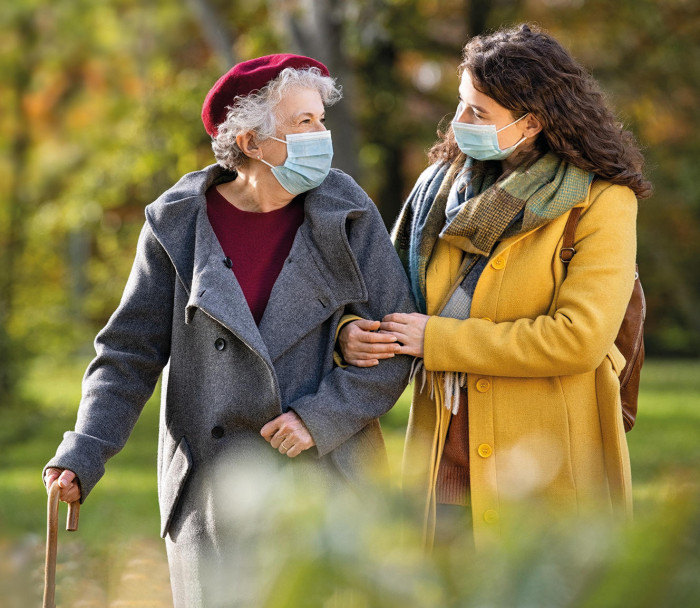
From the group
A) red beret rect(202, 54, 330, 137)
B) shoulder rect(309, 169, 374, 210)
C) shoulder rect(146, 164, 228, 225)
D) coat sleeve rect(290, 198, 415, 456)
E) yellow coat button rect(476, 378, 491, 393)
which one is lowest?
yellow coat button rect(476, 378, 491, 393)

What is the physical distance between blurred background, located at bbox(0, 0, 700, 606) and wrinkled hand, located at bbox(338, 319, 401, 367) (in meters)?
2.67

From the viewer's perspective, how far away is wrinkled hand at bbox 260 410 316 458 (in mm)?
2723

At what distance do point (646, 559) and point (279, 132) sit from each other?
231 cm

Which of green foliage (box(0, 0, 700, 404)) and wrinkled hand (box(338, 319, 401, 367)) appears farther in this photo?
green foliage (box(0, 0, 700, 404))

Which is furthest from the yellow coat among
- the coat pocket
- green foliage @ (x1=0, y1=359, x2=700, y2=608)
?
green foliage @ (x1=0, y1=359, x2=700, y2=608)

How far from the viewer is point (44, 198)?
22.2m

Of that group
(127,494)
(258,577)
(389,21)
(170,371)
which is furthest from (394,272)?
(389,21)

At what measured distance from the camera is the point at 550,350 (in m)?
2.68

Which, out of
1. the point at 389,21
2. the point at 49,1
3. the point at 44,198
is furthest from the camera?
the point at 44,198

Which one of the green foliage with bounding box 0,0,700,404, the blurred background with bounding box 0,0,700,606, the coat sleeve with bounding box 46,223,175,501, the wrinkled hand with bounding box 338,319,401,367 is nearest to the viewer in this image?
the wrinkled hand with bounding box 338,319,401,367

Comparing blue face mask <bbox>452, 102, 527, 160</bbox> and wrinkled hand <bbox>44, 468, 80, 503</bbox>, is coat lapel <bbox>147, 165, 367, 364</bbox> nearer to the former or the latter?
blue face mask <bbox>452, 102, 527, 160</bbox>

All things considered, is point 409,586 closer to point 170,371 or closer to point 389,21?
point 170,371

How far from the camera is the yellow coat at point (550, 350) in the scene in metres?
2.69

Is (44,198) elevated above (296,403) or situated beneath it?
situated beneath
